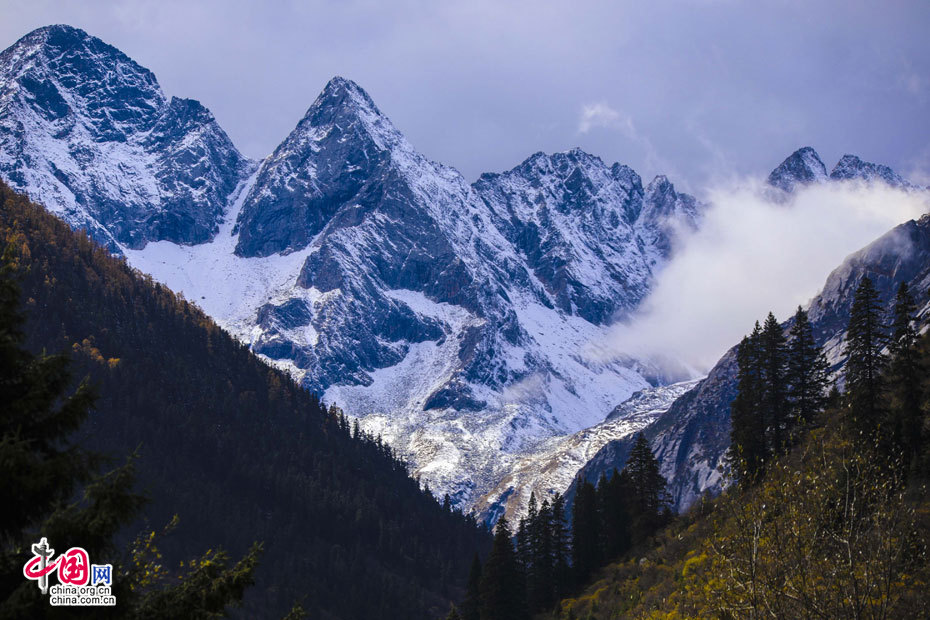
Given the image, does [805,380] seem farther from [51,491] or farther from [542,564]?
[51,491]

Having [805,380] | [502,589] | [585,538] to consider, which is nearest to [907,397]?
[805,380]

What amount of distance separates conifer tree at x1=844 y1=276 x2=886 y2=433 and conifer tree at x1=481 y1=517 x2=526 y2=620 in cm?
3634

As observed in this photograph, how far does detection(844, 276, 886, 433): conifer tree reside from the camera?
4738cm

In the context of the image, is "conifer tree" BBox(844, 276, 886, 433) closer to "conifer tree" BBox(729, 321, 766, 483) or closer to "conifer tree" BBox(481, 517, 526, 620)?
"conifer tree" BBox(729, 321, 766, 483)

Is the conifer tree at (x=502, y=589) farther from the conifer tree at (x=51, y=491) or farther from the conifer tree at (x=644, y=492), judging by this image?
the conifer tree at (x=51, y=491)

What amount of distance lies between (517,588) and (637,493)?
14772 millimetres

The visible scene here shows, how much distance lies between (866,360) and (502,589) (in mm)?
38882

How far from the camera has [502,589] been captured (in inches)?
2847

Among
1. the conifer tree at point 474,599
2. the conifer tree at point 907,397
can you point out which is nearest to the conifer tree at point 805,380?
the conifer tree at point 907,397

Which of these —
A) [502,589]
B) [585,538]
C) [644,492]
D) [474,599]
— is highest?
[644,492]

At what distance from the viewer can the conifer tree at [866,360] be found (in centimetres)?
4738

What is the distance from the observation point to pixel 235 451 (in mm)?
159000

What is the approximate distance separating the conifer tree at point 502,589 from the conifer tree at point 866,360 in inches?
1431

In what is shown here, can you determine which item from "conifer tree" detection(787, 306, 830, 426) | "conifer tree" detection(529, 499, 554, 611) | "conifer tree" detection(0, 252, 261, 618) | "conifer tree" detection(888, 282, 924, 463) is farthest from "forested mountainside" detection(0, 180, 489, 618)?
"conifer tree" detection(0, 252, 261, 618)
